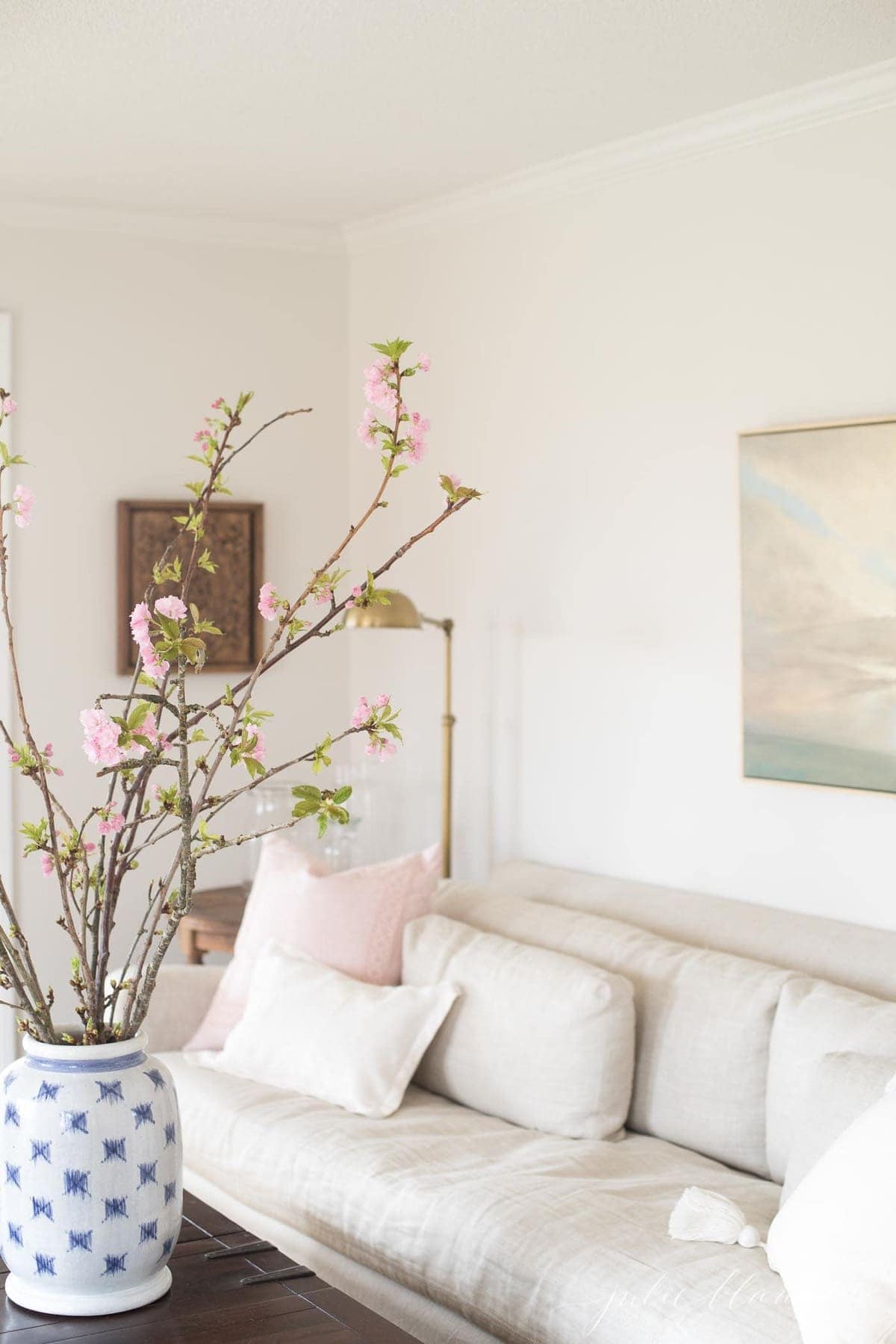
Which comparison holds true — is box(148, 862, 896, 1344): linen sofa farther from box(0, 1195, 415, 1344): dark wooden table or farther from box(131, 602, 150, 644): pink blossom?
box(131, 602, 150, 644): pink blossom

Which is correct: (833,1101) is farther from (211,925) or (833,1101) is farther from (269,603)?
(211,925)

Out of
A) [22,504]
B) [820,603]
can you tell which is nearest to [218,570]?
[820,603]

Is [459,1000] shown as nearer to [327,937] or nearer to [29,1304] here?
[327,937]

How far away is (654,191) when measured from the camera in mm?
3617

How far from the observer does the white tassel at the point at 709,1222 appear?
2.40 metres

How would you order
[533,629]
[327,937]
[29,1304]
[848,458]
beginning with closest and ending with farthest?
[29,1304] < [848,458] < [327,937] < [533,629]

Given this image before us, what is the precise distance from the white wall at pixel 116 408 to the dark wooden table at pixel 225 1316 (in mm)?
2221

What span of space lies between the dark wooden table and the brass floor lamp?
1.83 meters

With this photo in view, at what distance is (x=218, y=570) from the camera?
443 cm

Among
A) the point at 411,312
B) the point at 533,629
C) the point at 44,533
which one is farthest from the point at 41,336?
the point at 533,629

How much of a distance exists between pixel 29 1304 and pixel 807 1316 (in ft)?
3.39

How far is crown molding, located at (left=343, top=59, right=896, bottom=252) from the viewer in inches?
123

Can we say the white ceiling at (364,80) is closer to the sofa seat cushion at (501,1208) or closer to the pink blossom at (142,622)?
the pink blossom at (142,622)

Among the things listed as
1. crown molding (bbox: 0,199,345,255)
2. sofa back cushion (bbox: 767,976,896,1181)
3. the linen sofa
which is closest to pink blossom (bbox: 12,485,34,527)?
the linen sofa
